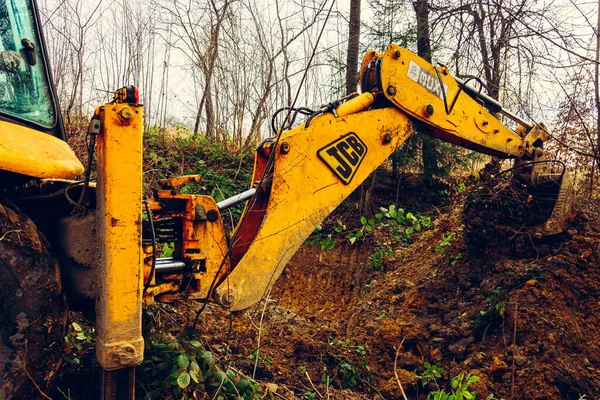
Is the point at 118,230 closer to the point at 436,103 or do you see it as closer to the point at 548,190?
the point at 436,103

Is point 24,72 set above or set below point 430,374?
above

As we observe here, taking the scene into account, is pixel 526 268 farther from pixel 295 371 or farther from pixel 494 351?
pixel 295 371

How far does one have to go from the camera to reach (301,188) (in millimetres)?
3080

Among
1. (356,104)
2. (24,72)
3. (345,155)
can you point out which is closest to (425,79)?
(356,104)

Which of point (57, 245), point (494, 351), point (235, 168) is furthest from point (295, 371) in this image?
point (235, 168)

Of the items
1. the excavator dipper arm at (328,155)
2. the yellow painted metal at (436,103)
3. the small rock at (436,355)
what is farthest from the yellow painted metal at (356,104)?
the small rock at (436,355)

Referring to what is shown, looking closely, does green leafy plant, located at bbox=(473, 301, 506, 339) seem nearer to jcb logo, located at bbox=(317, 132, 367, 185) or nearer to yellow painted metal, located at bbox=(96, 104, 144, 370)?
jcb logo, located at bbox=(317, 132, 367, 185)

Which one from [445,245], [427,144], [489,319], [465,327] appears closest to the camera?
[489,319]

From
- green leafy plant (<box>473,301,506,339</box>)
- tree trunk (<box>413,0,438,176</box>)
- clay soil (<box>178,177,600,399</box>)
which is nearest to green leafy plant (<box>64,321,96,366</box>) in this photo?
clay soil (<box>178,177,600,399</box>)

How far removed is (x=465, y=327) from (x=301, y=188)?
93.5 inches

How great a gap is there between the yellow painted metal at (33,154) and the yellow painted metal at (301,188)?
102cm

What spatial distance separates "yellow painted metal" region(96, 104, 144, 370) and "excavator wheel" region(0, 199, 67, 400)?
20cm

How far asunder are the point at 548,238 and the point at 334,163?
2.65m

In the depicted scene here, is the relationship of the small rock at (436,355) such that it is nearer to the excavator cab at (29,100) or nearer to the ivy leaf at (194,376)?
the ivy leaf at (194,376)
